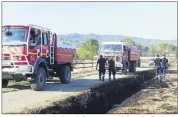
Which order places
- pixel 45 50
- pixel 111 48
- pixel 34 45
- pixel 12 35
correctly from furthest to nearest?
pixel 111 48 → pixel 45 50 → pixel 34 45 → pixel 12 35

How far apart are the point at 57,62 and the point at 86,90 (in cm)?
231

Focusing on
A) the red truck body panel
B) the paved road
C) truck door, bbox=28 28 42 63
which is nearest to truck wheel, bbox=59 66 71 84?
the red truck body panel

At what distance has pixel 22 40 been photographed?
13672 millimetres

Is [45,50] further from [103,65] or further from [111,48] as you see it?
[111,48]

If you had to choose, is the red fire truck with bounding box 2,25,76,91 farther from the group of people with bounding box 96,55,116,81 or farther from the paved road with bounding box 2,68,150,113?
the group of people with bounding box 96,55,116,81

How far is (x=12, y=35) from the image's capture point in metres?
13.8

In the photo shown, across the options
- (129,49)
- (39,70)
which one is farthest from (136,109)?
(129,49)

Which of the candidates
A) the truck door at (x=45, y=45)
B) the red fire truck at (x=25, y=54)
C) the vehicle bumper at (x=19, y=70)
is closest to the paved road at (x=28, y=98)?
Answer: the red fire truck at (x=25, y=54)

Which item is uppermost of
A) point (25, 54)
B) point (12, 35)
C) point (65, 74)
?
point (12, 35)

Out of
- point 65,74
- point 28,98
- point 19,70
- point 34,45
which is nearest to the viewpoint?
point 28,98

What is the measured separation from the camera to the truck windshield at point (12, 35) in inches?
539

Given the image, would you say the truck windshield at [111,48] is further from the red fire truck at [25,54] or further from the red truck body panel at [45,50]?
the red fire truck at [25,54]

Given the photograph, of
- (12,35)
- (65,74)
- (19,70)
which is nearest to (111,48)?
(65,74)

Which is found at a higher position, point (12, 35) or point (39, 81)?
point (12, 35)
